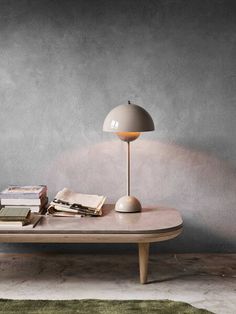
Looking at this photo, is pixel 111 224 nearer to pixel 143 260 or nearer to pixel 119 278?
pixel 143 260

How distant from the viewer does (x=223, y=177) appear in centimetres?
411

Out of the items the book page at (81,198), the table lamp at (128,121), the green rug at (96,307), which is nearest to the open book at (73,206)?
the book page at (81,198)

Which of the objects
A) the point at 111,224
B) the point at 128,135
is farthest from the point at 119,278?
the point at 128,135

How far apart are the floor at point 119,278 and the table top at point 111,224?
0.37 meters

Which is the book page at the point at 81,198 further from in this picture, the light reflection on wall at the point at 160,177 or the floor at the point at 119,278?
the floor at the point at 119,278

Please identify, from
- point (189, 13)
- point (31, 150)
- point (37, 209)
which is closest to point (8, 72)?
point (31, 150)

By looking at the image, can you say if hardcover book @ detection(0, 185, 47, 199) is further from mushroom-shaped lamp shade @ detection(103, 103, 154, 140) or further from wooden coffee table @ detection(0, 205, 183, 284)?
mushroom-shaped lamp shade @ detection(103, 103, 154, 140)

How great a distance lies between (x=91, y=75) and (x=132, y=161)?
68 centimetres

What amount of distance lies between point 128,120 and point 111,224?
649 millimetres

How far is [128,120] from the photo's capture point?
11.6 feet

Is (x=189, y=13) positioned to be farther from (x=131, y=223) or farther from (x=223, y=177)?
(x=131, y=223)

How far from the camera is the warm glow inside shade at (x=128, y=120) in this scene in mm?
3523

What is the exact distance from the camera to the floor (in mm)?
3344

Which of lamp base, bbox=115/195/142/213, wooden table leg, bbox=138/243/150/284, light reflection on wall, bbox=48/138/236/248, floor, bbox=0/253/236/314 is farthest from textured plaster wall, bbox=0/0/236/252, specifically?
wooden table leg, bbox=138/243/150/284
